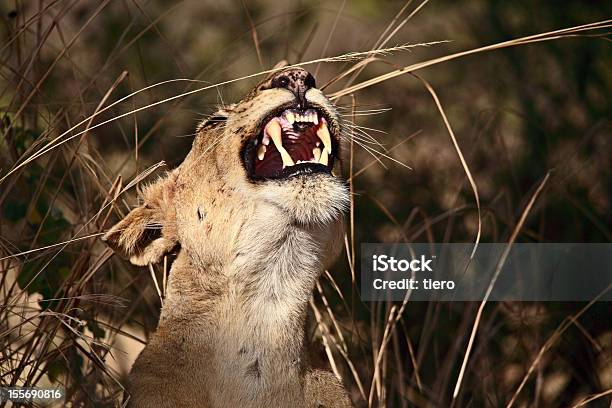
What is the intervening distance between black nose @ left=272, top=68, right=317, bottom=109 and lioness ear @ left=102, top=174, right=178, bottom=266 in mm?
524

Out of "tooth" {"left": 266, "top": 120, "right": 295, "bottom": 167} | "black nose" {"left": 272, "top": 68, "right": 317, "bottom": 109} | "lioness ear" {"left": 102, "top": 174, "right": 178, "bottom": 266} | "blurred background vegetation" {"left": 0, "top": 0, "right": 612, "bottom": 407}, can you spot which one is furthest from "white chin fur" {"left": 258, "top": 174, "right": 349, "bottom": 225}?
"blurred background vegetation" {"left": 0, "top": 0, "right": 612, "bottom": 407}

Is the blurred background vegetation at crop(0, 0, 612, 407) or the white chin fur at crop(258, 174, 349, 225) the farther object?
the blurred background vegetation at crop(0, 0, 612, 407)

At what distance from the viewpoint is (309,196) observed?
3.04 metres

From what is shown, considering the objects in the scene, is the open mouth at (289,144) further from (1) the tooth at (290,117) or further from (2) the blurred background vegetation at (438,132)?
(2) the blurred background vegetation at (438,132)

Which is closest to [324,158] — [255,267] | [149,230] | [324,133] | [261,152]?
[324,133]

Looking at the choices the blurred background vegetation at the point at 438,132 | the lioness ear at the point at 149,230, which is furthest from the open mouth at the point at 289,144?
the blurred background vegetation at the point at 438,132

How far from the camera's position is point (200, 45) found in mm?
6316

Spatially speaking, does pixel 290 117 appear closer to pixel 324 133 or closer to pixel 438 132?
pixel 324 133

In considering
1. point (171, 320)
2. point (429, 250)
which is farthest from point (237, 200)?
point (429, 250)

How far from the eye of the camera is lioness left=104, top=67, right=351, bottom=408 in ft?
10.2

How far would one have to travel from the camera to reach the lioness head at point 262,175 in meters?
3.07

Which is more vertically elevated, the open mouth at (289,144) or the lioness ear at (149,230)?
the open mouth at (289,144)

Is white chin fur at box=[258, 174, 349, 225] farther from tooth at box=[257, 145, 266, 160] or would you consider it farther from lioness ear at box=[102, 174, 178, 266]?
lioness ear at box=[102, 174, 178, 266]

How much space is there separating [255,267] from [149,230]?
1.44 ft
